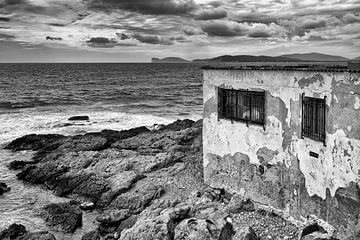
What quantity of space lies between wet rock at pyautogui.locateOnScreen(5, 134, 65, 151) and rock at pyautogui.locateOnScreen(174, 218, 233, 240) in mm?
18230

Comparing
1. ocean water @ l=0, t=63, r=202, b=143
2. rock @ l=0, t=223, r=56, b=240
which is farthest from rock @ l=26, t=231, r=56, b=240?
ocean water @ l=0, t=63, r=202, b=143

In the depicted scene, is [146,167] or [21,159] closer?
[146,167]

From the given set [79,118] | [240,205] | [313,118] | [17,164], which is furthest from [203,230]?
[79,118]

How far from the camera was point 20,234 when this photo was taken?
15844mm

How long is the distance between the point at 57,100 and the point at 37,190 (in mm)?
40320

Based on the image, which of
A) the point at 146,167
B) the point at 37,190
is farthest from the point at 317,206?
the point at 37,190

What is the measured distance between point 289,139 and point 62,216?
33.0 ft

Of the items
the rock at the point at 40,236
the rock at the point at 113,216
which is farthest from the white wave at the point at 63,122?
the rock at the point at 40,236

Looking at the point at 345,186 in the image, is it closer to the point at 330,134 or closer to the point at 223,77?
the point at 330,134

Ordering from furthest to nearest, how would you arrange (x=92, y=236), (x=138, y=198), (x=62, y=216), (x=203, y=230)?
(x=138, y=198) → (x=62, y=216) → (x=92, y=236) → (x=203, y=230)

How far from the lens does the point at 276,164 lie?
14695mm

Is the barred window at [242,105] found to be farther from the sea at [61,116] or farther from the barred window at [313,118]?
the sea at [61,116]

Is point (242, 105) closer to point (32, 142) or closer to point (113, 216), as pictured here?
point (113, 216)

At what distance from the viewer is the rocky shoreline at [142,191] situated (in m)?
13.8
